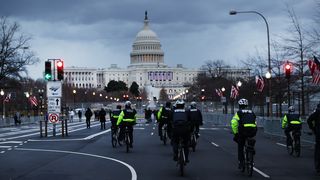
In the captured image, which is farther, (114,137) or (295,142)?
(114,137)

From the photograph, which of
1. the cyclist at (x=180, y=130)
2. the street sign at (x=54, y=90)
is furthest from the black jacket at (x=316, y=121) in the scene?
the street sign at (x=54, y=90)

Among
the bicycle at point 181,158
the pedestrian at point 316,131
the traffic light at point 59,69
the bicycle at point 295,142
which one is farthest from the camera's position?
the traffic light at point 59,69

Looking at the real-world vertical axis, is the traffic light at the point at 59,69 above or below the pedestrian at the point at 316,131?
above

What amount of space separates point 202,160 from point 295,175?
4547 millimetres

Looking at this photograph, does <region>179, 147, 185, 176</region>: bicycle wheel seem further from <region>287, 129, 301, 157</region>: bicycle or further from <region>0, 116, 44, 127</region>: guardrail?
<region>0, 116, 44, 127</region>: guardrail

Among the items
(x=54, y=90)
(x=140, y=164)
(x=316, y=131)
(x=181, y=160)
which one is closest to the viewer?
(x=181, y=160)

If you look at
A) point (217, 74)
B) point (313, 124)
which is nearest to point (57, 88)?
point (313, 124)

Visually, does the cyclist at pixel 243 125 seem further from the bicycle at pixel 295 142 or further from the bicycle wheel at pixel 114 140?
the bicycle wheel at pixel 114 140

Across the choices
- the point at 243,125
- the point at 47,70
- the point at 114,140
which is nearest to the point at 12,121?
the point at 47,70

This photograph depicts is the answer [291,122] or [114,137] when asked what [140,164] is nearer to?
[291,122]

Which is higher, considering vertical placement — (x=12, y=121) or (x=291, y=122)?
(x=291, y=122)

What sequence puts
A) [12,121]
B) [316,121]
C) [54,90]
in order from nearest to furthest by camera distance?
[316,121]
[54,90]
[12,121]

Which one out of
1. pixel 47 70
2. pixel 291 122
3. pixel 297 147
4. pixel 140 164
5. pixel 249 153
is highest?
pixel 47 70

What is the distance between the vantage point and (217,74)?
4003 inches
